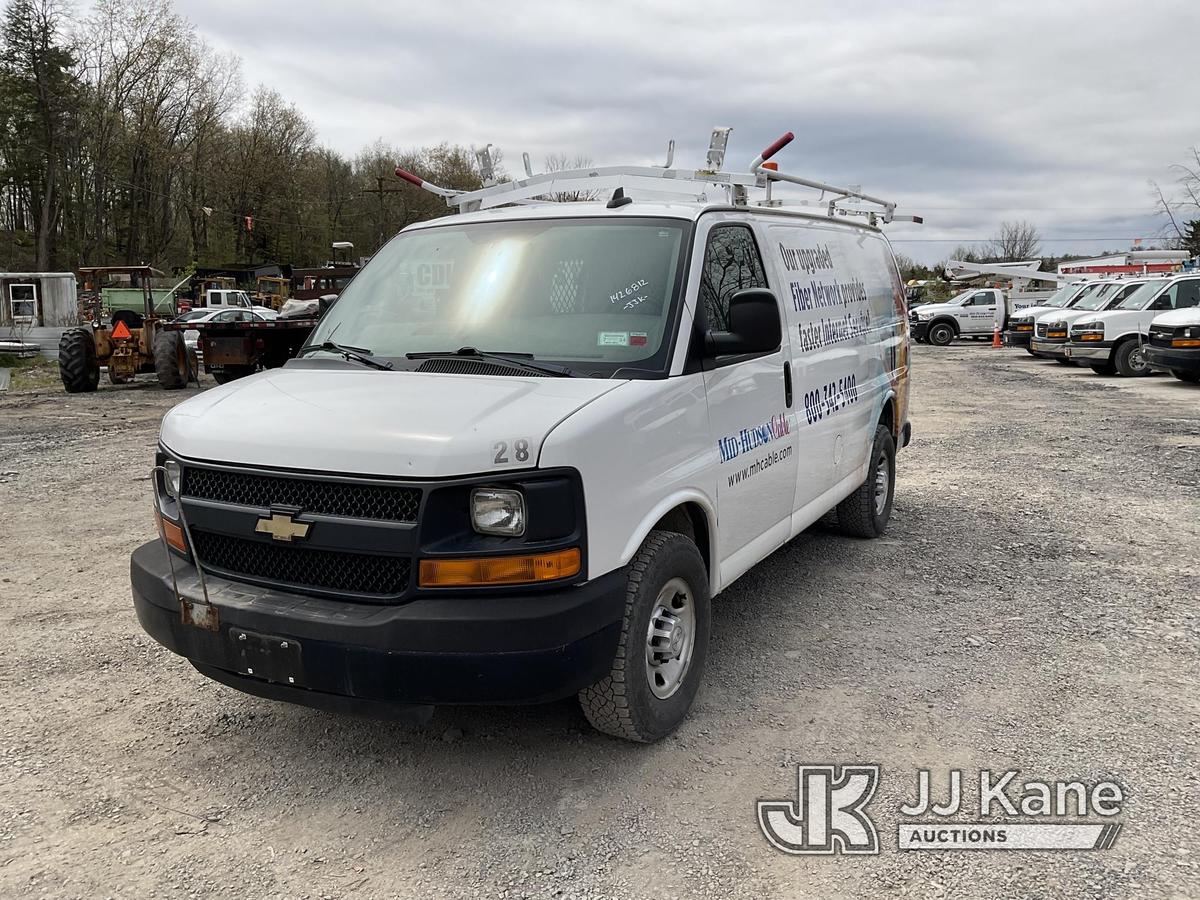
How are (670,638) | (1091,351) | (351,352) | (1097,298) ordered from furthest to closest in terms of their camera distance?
(1097,298)
(1091,351)
(351,352)
(670,638)

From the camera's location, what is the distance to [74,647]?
4.67m

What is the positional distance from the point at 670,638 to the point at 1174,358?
15913mm

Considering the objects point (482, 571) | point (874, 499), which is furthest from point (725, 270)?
point (874, 499)

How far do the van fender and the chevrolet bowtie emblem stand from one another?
1049mm

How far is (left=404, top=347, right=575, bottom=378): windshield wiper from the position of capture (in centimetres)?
352

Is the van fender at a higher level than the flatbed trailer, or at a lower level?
lower

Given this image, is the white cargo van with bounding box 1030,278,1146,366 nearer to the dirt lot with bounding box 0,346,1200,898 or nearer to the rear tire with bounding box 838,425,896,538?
the rear tire with bounding box 838,425,896,538

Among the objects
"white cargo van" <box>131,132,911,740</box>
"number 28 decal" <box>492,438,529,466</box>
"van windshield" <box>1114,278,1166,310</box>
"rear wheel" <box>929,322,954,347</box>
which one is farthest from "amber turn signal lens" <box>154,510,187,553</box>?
"rear wheel" <box>929,322,954,347</box>

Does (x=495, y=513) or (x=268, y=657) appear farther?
(x=268, y=657)

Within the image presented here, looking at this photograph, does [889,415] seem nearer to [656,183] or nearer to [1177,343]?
[656,183]

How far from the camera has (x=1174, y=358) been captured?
16094mm

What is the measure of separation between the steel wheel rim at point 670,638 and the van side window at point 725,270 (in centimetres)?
110

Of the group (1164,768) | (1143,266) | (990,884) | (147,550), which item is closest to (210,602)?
(147,550)

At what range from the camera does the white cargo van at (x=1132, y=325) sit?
19.3 m
